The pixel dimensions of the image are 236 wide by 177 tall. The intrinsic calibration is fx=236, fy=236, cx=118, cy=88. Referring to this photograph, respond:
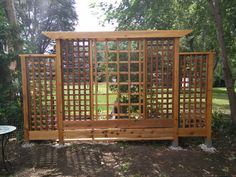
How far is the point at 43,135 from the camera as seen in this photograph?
4250mm

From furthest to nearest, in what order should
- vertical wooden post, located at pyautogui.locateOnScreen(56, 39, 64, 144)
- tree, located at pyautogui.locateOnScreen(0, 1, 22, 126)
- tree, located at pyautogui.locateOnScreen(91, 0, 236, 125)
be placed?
tree, located at pyautogui.locateOnScreen(0, 1, 22, 126) < tree, located at pyautogui.locateOnScreen(91, 0, 236, 125) < vertical wooden post, located at pyautogui.locateOnScreen(56, 39, 64, 144)

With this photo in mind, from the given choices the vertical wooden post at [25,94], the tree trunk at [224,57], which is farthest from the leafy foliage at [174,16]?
the vertical wooden post at [25,94]

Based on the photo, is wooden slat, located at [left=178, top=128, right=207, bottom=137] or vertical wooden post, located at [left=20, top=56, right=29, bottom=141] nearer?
vertical wooden post, located at [left=20, top=56, right=29, bottom=141]

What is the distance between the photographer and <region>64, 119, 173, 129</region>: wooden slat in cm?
423

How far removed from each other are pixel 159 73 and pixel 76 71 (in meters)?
1.47

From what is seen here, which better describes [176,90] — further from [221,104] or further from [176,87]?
[221,104]

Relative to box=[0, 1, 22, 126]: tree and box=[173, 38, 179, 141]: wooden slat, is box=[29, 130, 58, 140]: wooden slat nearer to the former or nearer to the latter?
box=[0, 1, 22, 126]: tree

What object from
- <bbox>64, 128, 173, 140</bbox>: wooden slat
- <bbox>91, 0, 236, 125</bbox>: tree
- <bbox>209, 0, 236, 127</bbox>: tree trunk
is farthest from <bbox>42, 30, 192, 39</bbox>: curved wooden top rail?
<bbox>64, 128, 173, 140</bbox>: wooden slat

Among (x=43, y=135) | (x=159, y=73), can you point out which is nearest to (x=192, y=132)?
(x=159, y=73)

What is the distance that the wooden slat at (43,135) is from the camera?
13.9ft

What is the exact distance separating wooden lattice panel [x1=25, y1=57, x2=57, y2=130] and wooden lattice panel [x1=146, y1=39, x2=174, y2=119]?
1.72 meters

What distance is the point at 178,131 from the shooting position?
4262 millimetres

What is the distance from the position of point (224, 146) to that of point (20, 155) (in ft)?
11.7

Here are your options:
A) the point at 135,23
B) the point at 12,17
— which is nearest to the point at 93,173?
the point at 12,17
